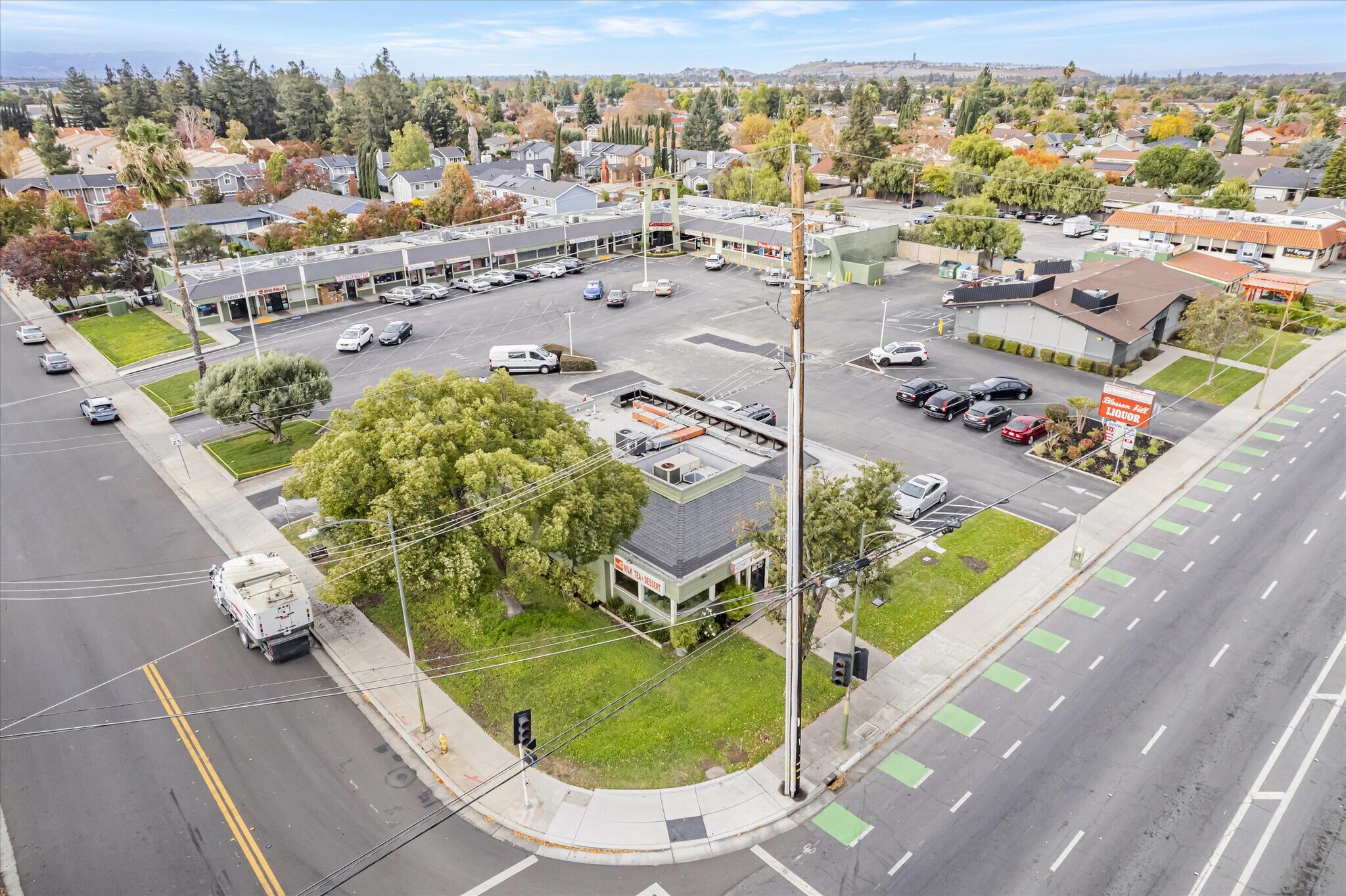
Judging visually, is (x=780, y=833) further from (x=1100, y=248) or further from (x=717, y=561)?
(x=1100, y=248)

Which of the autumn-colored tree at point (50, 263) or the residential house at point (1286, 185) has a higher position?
the residential house at point (1286, 185)

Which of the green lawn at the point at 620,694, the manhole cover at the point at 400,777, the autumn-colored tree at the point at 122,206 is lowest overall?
the manhole cover at the point at 400,777

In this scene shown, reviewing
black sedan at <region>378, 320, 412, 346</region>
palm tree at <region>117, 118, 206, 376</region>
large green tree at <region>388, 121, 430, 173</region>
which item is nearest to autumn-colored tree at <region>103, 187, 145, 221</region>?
large green tree at <region>388, 121, 430, 173</region>

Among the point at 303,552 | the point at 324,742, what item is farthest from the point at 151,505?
the point at 324,742

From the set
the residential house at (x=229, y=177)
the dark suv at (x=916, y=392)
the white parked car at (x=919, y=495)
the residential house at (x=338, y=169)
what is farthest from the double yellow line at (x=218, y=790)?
the residential house at (x=338, y=169)

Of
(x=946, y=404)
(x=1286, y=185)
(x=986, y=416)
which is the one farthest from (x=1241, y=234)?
(x=946, y=404)

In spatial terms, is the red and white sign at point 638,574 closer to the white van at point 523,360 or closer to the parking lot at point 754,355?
the parking lot at point 754,355
